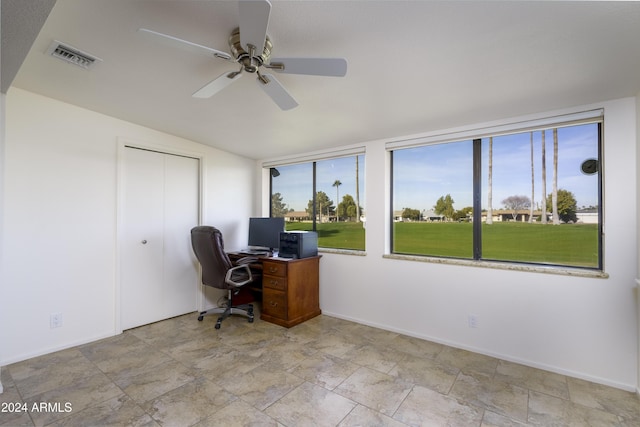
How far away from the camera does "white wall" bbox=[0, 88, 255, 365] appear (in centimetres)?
238

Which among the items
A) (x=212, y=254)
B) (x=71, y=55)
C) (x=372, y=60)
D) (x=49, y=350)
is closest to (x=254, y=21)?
(x=372, y=60)

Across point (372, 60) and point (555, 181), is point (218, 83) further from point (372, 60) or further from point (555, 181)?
point (555, 181)

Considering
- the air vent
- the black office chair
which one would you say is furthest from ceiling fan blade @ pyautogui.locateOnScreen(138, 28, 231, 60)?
the black office chair

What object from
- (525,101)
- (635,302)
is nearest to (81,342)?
(525,101)

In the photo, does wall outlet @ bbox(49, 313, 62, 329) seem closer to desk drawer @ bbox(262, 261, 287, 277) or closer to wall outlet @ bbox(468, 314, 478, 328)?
desk drawer @ bbox(262, 261, 287, 277)

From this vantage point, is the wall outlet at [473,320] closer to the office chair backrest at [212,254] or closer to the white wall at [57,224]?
the office chair backrest at [212,254]

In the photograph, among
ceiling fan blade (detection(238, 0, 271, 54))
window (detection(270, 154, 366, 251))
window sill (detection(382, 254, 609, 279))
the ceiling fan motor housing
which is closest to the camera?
ceiling fan blade (detection(238, 0, 271, 54))

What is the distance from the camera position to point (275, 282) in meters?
3.29

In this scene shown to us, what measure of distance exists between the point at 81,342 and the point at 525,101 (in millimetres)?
4483

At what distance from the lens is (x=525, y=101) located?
2.18 metres

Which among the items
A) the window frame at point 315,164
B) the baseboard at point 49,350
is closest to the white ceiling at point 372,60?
the window frame at point 315,164

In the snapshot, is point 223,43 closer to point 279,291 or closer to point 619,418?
point 279,291

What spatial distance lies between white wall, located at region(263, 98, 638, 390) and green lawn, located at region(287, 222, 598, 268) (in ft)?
0.66

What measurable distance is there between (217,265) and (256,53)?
2.33 meters
